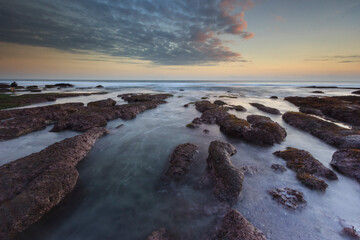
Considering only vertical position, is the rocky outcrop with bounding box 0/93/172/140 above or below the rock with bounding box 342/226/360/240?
above

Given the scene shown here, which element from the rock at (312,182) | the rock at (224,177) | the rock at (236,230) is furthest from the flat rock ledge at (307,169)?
the rock at (236,230)

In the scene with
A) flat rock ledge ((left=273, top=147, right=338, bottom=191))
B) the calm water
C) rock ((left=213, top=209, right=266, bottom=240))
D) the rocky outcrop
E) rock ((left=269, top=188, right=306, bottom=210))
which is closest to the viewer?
rock ((left=213, top=209, right=266, bottom=240))

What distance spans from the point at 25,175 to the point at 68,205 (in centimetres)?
226

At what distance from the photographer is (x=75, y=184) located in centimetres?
630

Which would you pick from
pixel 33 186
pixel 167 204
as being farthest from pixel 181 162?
pixel 33 186

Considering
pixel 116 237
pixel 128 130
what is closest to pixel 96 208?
pixel 116 237

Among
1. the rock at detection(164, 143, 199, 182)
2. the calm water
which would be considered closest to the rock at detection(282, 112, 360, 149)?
the calm water

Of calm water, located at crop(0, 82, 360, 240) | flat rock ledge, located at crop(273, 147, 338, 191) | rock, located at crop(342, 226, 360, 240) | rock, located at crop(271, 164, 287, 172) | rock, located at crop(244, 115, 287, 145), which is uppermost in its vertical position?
rock, located at crop(244, 115, 287, 145)

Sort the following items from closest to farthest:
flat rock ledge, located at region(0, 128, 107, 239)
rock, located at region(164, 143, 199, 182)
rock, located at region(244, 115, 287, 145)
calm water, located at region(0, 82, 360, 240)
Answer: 1. flat rock ledge, located at region(0, 128, 107, 239)
2. calm water, located at region(0, 82, 360, 240)
3. rock, located at region(164, 143, 199, 182)
4. rock, located at region(244, 115, 287, 145)

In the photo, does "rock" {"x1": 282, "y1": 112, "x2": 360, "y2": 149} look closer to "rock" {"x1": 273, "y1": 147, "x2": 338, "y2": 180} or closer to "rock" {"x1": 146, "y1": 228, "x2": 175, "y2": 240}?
"rock" {"x1": 273, "y1": 147, "x2": 338, "y2": 180}

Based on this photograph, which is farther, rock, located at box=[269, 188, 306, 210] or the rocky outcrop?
the rocky outcrop

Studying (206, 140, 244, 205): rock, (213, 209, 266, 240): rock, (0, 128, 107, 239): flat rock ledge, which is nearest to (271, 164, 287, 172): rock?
(206, 140, 244, 205): rock

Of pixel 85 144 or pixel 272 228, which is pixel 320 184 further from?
pixel 85 144

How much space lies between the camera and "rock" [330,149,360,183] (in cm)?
663
